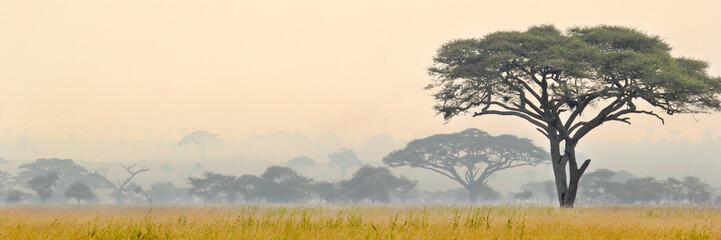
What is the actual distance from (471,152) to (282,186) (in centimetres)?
2199

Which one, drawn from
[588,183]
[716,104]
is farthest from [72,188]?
[716,104]

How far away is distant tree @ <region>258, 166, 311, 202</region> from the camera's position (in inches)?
3113

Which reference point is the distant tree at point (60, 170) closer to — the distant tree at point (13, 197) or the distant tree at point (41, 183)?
the distant tree at point (13, 197)

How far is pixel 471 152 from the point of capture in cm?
6881

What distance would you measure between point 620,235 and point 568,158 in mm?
17689

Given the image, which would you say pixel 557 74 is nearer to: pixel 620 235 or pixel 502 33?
pixel 502 33

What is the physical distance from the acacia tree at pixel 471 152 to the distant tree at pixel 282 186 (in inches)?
604

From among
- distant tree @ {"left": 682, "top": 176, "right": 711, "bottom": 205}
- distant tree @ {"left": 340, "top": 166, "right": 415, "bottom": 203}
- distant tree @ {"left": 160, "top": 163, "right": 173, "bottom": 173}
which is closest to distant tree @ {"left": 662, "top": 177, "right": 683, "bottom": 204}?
distant tree @ {"left": 682, "top": 176, "right": 711, "bottom": 205}

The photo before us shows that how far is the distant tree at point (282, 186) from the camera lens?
79.1m

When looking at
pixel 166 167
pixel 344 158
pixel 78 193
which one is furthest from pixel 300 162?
pixel 78 193

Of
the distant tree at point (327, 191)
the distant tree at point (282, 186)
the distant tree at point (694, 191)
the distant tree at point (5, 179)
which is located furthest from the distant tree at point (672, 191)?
the distant tree at point (5, 179)

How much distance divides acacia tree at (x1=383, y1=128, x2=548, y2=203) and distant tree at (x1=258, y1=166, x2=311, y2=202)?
50.4 ft

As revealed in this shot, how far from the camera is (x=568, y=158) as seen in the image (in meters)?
34.1

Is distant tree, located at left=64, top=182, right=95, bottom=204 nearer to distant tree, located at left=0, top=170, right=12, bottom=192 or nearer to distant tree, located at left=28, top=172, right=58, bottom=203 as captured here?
distant tree, located at left=28, top=172, right=58, bottom=203
